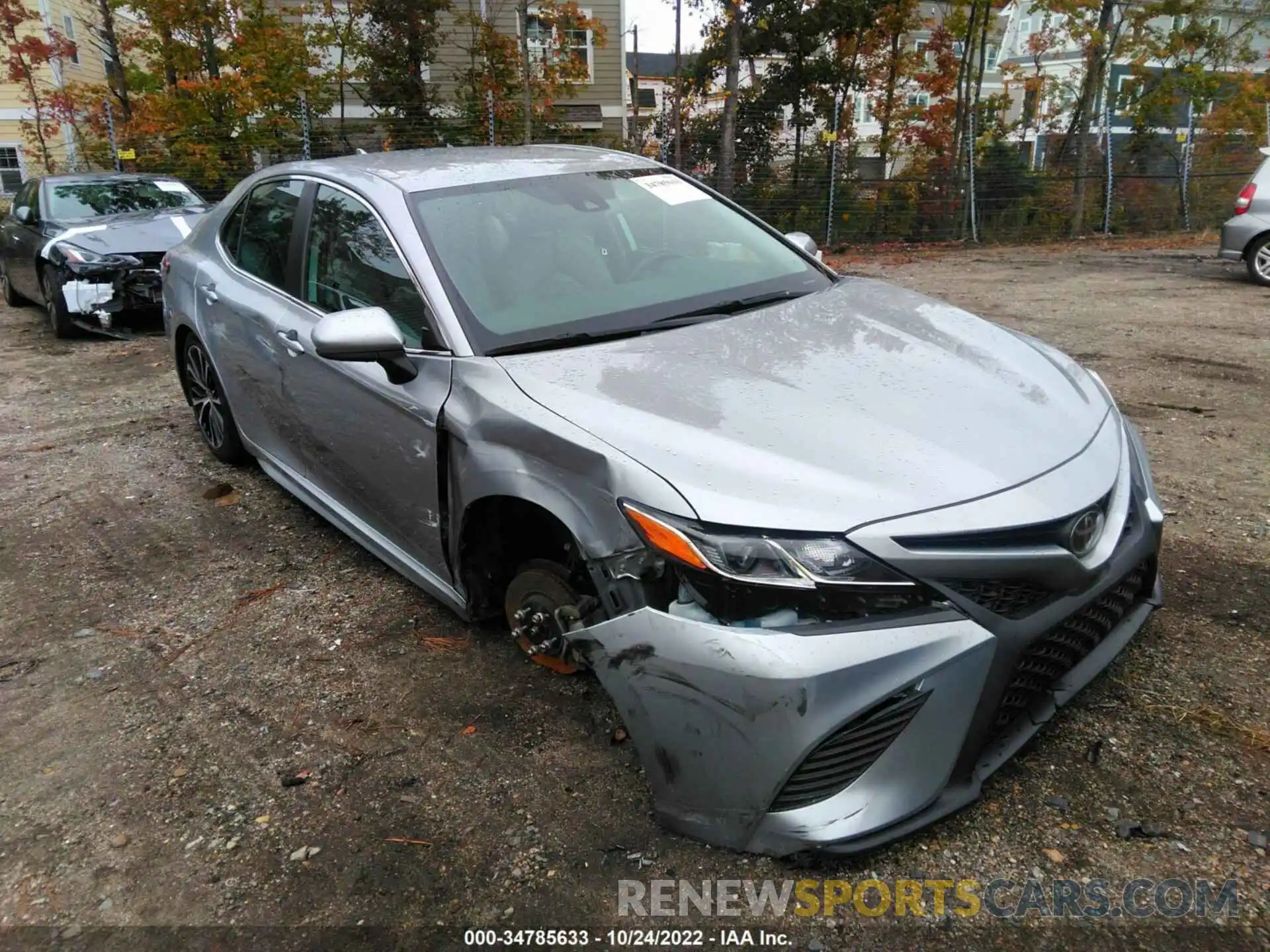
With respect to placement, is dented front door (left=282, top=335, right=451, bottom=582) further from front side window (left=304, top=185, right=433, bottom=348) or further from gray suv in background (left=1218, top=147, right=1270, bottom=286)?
gray suv in background (left=1218, top=147, right=1270, bottom=286)

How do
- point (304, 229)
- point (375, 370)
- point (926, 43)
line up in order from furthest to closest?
point (926, 43) < point (304, 229) < point (375, 370)

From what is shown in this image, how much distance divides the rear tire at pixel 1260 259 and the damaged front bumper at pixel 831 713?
10.0 metres

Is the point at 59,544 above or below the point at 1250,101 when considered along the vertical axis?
below

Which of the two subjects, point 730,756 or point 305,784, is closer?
point 730,756

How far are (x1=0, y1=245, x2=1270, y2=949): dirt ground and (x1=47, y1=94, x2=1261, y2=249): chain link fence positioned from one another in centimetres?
1197

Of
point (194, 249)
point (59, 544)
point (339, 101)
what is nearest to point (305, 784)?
point (59, 544)

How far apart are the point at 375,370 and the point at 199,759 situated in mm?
1314

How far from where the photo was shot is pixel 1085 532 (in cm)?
219

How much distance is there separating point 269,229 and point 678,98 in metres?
14.4

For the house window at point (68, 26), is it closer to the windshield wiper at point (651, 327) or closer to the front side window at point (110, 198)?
the front side window at point (110, 198)

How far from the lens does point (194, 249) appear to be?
486 centimetres

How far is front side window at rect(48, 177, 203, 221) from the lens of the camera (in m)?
9.05

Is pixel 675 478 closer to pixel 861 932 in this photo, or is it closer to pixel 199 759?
pixel 861 932

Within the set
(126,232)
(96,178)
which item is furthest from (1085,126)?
(96,178)
